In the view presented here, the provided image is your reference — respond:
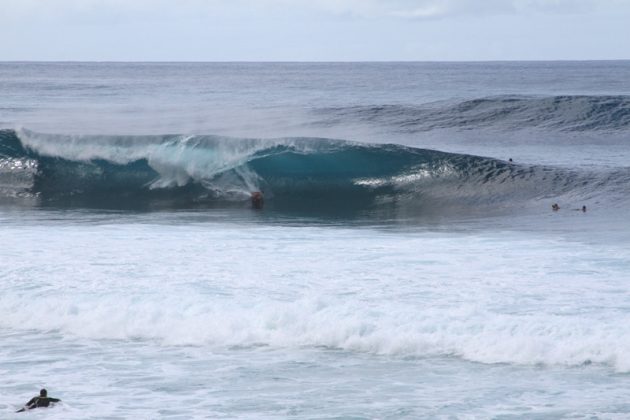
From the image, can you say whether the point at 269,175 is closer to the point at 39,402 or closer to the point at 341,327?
the point at 341,327

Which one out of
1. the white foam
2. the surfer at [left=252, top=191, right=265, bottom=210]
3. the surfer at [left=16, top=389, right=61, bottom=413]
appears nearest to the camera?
the surfer at [left=16, top=389, right=61, bottom=413]

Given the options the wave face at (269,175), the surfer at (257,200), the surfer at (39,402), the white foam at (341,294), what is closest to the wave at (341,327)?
the white foam at (341,294)

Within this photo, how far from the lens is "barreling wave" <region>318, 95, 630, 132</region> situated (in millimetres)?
33500

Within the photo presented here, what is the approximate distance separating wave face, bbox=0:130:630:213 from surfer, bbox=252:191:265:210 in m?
0.31

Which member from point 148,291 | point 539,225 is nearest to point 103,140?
point 539,225

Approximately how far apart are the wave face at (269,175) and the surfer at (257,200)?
31 centimetres

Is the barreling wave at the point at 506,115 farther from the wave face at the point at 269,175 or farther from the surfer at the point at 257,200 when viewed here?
the surfer at the point at 257,200

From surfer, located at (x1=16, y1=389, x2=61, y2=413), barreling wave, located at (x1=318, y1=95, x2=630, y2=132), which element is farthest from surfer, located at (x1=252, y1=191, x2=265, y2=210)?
barreling wave, located at (x1=318, y1=95, x2=630, y2=132)

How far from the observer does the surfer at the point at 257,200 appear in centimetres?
2103

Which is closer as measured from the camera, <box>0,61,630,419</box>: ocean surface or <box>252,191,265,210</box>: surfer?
<box>0,61,630,419</box>: ocean surface

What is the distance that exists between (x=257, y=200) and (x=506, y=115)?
1633 cm

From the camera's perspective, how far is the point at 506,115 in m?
35.5

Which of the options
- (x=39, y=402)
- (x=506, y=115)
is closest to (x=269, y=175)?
(x=506, y=115)

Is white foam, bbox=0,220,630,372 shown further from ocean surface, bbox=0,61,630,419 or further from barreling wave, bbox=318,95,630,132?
barreling wave, bbox=318,95,630,132
